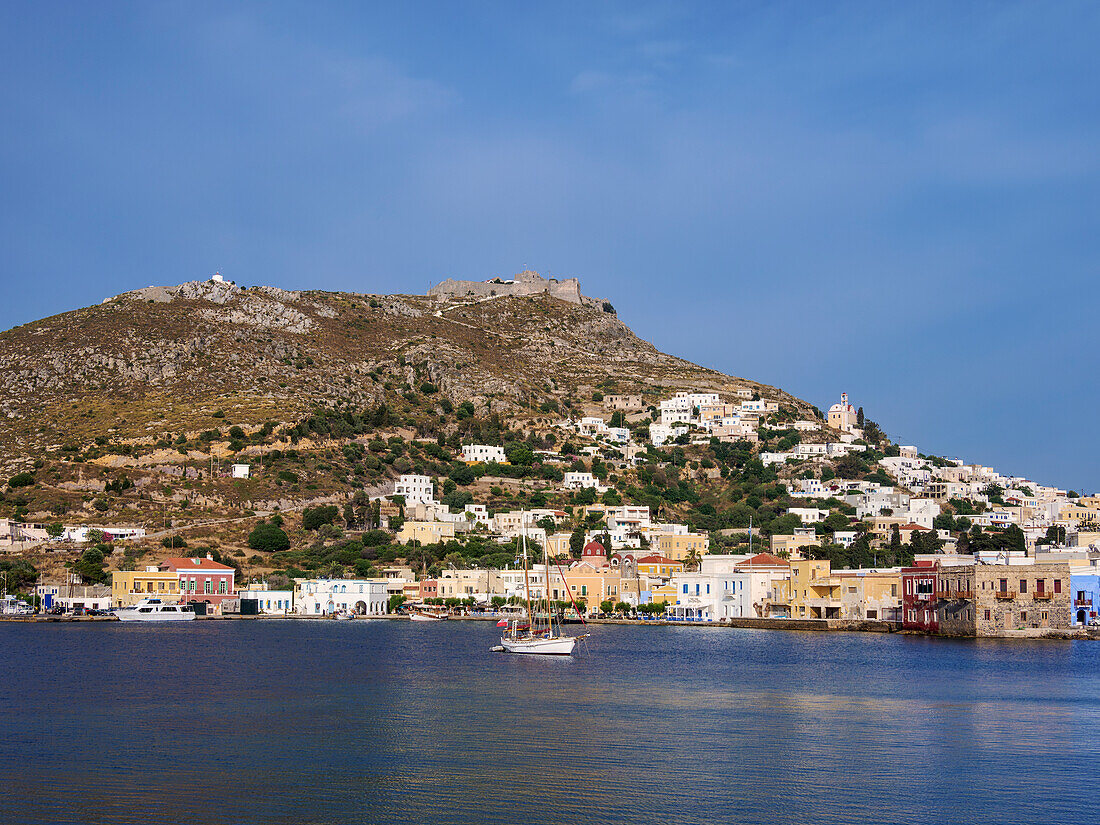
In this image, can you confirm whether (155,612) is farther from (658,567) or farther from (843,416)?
(843,416)

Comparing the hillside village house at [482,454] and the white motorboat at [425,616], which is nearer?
the white motorboat at [425,616]

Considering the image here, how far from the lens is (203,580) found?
307ft

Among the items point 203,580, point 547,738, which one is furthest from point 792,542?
point 547,738

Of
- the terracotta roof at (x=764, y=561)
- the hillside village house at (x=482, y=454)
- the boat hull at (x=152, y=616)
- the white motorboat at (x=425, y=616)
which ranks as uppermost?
the hillside village house at (x=482, y=454)

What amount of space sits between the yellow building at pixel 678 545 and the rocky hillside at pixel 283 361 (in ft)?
138

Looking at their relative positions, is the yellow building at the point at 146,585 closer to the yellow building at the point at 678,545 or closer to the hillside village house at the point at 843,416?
the yellow building at the point at 678,545

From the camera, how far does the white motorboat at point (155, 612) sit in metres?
89.2

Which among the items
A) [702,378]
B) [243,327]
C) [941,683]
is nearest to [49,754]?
[941,683]

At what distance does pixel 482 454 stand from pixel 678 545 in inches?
1355

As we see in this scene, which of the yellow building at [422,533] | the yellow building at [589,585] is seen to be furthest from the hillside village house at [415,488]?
the yellow building at [589,585]

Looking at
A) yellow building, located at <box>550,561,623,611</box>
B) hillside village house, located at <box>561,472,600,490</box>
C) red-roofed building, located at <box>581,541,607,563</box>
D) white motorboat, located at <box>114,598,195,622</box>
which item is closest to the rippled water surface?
white motorboat, located at <box>114,598,195,622</box>

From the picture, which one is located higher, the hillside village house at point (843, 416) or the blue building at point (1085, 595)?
the hillside village house at point (843, 416)

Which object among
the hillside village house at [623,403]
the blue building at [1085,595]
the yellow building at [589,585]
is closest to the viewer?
the blue building at [1085,595]

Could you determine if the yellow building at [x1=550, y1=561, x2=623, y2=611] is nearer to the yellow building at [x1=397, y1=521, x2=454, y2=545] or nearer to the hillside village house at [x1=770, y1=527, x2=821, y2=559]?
the hillside village house at [x1=770, y1=527, x2=821, y2=559]
